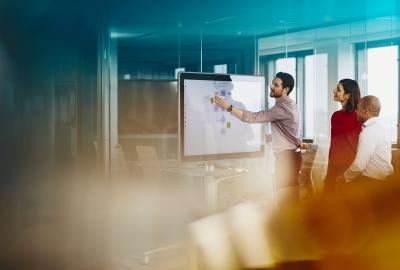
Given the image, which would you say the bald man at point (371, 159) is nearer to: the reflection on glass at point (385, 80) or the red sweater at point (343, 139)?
the red sweater at point (343, 139)

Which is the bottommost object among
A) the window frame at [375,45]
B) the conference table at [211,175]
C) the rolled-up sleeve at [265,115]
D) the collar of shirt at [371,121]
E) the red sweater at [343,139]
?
the conference table at [211,175]

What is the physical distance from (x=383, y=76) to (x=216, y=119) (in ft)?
14.2

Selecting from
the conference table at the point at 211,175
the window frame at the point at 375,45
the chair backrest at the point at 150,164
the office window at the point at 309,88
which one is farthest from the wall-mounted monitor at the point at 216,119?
the office window at the point at 309,88

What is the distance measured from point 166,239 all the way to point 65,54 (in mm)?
1867

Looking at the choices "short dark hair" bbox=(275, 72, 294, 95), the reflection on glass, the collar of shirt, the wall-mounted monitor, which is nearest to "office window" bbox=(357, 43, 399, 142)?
the reflection on glass

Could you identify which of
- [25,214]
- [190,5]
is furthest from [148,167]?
[190,5]

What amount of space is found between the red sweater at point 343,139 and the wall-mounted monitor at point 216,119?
1009 mm

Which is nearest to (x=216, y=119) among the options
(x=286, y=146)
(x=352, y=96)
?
(x=286, y=146)

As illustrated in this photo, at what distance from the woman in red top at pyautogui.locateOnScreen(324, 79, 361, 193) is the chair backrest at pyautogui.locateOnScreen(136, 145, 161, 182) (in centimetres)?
131

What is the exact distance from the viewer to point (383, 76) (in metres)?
7.04

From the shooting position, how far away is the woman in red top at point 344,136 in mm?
4352

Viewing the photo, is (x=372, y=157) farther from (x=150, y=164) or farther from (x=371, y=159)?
(x=150, y=164)

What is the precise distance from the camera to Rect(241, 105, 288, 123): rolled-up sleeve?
3.48 meters

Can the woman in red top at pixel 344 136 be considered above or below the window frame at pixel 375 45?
below
